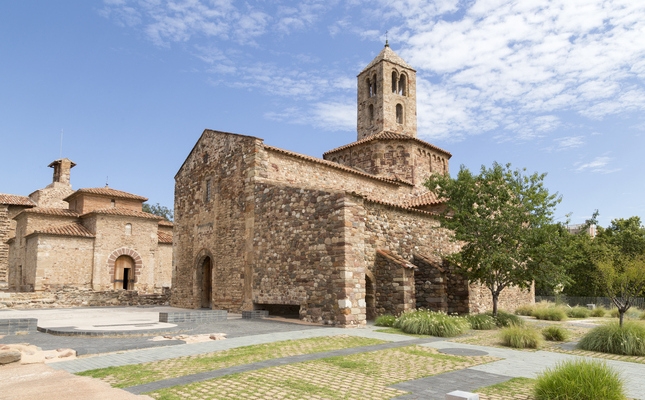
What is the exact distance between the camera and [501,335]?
11055 mm

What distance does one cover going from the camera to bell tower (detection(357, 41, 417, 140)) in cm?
2988

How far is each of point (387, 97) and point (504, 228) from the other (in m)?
16.0

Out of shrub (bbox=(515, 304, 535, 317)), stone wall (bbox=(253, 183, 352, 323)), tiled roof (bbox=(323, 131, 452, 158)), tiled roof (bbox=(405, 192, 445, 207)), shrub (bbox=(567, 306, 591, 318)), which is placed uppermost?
tiled roof (bbox=(323, 131, 452, 158))

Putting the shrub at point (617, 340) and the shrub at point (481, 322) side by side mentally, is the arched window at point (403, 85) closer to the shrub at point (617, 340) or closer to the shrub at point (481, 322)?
the shrub at point (481, 322)

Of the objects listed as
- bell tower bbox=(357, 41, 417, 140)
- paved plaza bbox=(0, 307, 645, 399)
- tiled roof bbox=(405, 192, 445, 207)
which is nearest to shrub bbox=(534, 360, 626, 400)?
paved plaza bbox=(0, 307, 645, 399)

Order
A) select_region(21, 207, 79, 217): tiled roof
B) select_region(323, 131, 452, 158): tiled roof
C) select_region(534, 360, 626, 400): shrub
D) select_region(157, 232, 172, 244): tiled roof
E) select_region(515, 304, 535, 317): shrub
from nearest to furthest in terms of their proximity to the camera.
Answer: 1. select_region(534, 360, 626, 400): shrub
2. select_region(515, 304, 535, 317): shrub
3. select_region(323, 131, 452, 158): tiled roof
4. select_region(21, 207, 79, 217): tiled roof
5. select_region(157, 232, 172, 244): tiled roof

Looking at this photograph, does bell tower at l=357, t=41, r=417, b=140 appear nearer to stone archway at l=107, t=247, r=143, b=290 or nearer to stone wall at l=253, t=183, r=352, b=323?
stone wall at l=253, t=183, r=352, b=323

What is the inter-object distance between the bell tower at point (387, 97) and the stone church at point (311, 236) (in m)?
3.03

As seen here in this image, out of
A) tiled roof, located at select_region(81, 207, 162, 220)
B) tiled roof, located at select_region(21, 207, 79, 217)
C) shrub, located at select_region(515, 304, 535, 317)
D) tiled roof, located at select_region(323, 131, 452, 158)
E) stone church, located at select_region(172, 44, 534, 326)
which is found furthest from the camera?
tiled roof, located at select_region(21, 207, 79, 217)

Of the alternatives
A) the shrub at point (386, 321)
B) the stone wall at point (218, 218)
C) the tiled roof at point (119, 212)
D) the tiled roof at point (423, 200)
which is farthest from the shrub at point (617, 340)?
the tiled roof at point (119, 212)

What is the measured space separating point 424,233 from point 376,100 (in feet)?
44.5

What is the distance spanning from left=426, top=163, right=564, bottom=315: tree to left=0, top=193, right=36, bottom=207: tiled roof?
32.2 metres

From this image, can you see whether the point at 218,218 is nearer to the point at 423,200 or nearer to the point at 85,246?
the point at 423,200

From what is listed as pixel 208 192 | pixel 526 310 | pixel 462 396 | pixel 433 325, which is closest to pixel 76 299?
pixel 208 192
